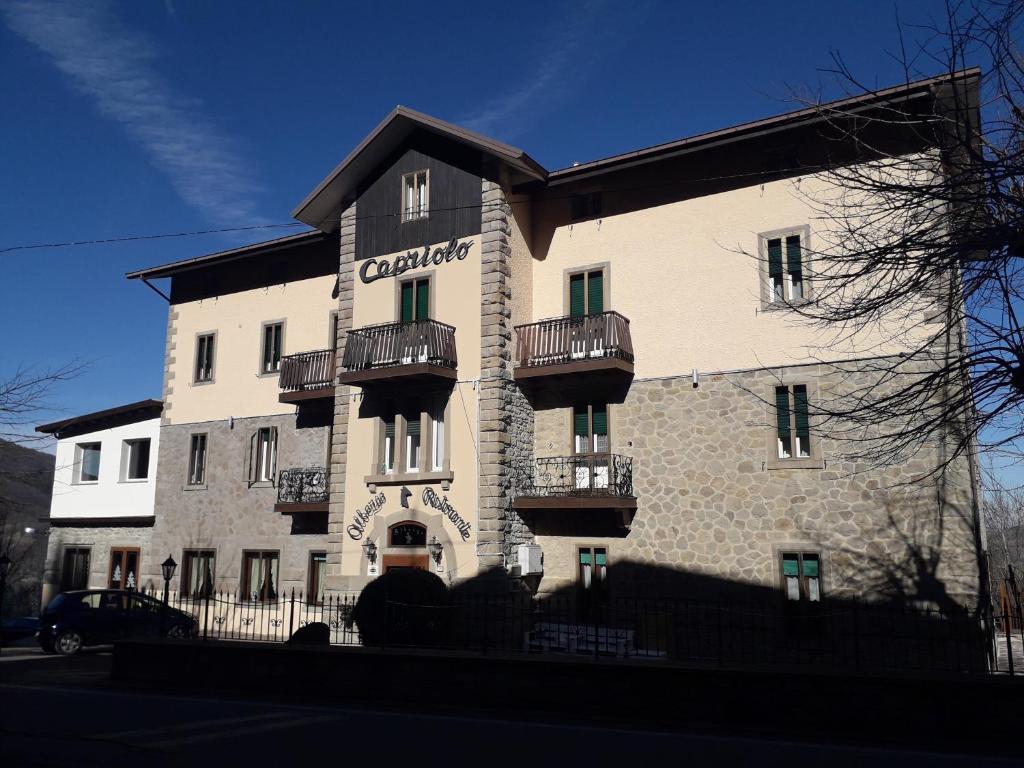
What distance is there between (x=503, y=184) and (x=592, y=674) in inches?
491

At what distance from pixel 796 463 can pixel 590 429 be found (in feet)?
15.5

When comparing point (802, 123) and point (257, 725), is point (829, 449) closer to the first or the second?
point (802, 123)

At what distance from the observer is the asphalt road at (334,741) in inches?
355

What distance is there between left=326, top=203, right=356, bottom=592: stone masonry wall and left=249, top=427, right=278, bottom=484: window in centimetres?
377

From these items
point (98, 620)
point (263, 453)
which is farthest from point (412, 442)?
point (98, 620)

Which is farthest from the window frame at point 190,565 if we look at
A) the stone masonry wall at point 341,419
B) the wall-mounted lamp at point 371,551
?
the wall-mounted lamp at point 371,551

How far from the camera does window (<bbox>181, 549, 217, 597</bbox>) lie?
25.3m

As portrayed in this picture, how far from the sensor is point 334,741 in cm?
985

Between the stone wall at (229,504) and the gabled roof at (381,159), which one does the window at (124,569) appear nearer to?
the stone wall at (229,504)

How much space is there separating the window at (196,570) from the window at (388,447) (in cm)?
745

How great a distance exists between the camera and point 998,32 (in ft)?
28.7

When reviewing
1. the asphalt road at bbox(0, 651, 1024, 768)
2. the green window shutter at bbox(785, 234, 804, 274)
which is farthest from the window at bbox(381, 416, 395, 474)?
the green window shutter at bbox(785, 234, 804, 274)

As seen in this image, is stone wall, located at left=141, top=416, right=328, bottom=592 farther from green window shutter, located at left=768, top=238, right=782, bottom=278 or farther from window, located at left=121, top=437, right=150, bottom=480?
green window shutter, located at left=768, top=238, right=782, bottom=278

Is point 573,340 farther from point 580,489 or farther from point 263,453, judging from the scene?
point 263,453
